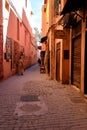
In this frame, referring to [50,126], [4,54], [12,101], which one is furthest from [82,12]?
[4,54]

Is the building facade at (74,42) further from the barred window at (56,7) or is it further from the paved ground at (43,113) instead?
the barred window at (56,7)

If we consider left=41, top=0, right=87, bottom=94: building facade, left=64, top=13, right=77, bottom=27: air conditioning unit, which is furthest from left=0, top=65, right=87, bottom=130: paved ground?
left=64, top=13, right=77, bottom=27: air conditioning unit

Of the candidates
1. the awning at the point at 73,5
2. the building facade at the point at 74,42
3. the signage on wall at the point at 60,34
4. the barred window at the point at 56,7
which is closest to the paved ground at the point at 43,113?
the building facade at the point at 74,42

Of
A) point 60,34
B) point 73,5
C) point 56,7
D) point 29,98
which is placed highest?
point 56,7

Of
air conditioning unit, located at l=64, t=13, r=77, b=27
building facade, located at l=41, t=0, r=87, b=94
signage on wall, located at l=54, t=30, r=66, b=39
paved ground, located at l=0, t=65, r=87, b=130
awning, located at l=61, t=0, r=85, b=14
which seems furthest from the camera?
signage on wall, located at l=54, t=30, r=66, b=39

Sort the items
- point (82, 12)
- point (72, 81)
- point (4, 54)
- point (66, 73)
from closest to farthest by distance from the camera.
Result: 1. point (82, 12)
2. point (72, 81)
3. point (66, 73)
4. point (4, 54)

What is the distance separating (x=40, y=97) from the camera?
977 cm

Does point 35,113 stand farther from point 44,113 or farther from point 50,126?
point 50,126

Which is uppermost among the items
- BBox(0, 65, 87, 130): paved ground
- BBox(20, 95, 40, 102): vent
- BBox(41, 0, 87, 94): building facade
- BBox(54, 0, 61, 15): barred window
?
BBox(54, 0, 61, 15): barred window

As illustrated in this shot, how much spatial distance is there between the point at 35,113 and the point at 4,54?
34.7 feet

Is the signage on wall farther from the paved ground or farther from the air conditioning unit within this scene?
the paved ground

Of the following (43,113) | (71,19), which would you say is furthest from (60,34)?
(43,113)

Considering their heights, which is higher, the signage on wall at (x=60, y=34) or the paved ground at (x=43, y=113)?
the signage on wall at (x=60, y=34)

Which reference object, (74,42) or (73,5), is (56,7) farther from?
(73,5)
